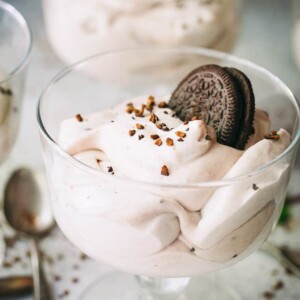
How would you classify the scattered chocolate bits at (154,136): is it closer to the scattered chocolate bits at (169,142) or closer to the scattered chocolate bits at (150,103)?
the scattered chocolate bits at (169,142)

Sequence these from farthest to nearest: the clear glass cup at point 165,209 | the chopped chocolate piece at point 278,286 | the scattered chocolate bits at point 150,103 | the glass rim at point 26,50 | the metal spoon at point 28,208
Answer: the metal spoon at point 28,208
the chopped chocolate piece at point 278,286
the glass rim at point 26,50
the scattered chocolate bits at point 150,103
the clear glass cup at point 165,209

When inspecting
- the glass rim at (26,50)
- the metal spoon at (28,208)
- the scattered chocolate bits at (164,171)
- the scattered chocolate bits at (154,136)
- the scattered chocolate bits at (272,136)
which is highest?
the scattered chocolate bits at (272,136)

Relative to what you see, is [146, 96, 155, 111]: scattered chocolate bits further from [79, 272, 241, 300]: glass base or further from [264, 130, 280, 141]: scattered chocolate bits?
[79, 272, 241, 300]: glass base

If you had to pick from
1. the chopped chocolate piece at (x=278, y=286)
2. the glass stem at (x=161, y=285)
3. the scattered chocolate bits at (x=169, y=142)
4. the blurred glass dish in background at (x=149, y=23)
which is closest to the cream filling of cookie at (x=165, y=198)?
the scattered chocolate bits at (x=169, y=142)

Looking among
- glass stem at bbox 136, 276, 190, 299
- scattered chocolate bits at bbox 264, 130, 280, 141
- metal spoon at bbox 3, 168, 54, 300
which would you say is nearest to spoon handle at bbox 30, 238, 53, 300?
metal spoon at bbox 3, 168, 54, 300

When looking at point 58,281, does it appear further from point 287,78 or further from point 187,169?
point 287,78

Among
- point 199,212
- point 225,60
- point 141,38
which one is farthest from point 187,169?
point 141,38
